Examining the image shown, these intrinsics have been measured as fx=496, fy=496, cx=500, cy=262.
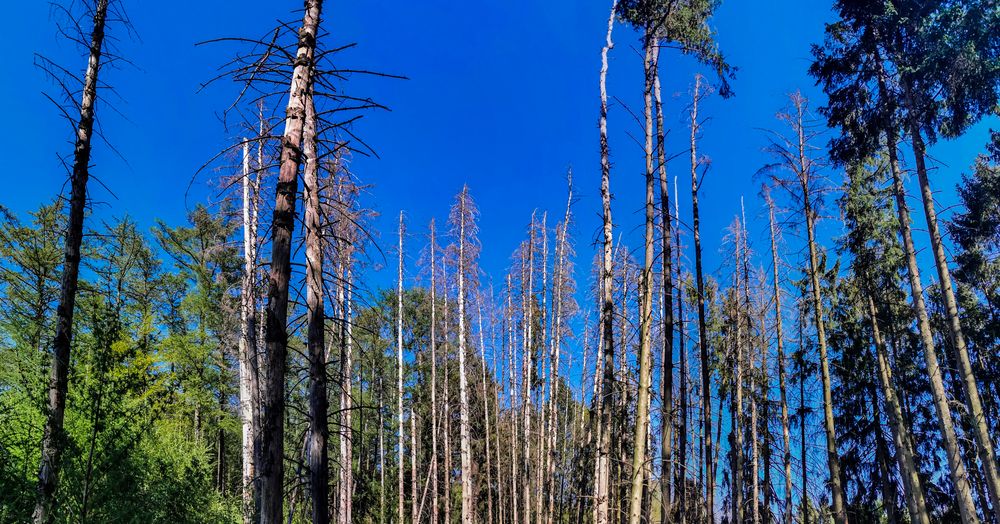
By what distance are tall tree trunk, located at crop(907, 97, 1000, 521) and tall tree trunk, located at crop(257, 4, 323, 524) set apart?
1203 cm

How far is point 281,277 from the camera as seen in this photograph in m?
4.28

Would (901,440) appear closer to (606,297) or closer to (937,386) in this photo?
(937,386)

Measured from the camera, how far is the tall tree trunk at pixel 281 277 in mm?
3861

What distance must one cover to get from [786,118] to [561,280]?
10.2 metres

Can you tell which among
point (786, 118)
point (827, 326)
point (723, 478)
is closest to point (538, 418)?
point (723, 478)

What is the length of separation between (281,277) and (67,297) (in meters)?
3.99

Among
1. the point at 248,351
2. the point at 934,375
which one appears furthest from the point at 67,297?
the point at 934,375

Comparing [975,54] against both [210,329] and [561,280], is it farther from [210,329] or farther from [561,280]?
[210,329]

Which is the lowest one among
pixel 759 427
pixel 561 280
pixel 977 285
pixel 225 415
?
pixel 759 427

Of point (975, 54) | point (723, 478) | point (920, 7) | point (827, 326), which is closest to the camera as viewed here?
point (975, 54)

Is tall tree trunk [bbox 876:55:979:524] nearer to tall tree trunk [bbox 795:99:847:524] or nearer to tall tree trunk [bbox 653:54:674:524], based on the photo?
tall tree trunk [bbox 795:99:847:524]

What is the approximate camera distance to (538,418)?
74.2 ft

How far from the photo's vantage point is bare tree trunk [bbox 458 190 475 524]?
14453 millimetres

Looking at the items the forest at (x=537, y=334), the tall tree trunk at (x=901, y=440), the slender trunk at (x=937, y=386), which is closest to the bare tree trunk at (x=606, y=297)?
the forest at (x=537, y=334)
